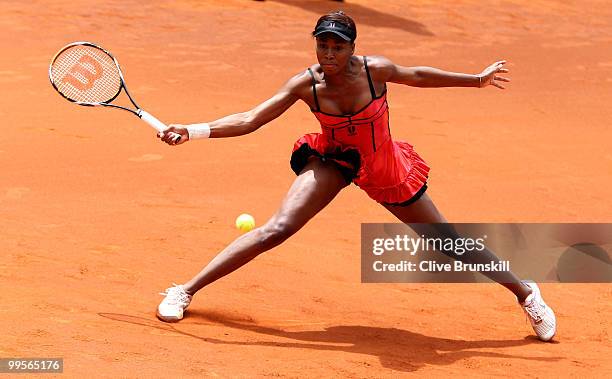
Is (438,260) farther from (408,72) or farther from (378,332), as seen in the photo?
(408,72)

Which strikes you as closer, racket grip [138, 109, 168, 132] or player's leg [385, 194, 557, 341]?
racket grip [138, 109, 168, 132]

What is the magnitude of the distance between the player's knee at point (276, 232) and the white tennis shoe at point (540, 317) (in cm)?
154

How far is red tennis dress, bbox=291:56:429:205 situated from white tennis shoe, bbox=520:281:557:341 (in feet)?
3.17

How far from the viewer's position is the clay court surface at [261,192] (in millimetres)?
5832

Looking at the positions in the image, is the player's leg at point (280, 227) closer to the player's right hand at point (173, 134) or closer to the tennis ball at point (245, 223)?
the player's right hand at point (173, 134)

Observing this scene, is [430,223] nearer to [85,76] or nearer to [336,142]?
[336,142]

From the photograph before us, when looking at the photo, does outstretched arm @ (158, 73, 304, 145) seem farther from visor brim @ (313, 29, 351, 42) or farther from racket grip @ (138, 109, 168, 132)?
visor brim @ (313, 29, 351, 42)

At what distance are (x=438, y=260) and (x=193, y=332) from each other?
2.56 metres

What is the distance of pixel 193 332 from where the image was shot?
590cm

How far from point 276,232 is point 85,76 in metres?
1.78

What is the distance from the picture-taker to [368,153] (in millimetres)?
6051

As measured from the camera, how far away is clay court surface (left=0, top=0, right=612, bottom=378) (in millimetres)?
5832

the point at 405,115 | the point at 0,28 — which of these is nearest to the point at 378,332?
the point at 405,115

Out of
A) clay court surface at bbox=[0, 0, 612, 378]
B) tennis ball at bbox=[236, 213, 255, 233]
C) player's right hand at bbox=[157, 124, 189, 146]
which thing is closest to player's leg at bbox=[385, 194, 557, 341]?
clay court surface at bbox=[0, 0, 612, 378]
